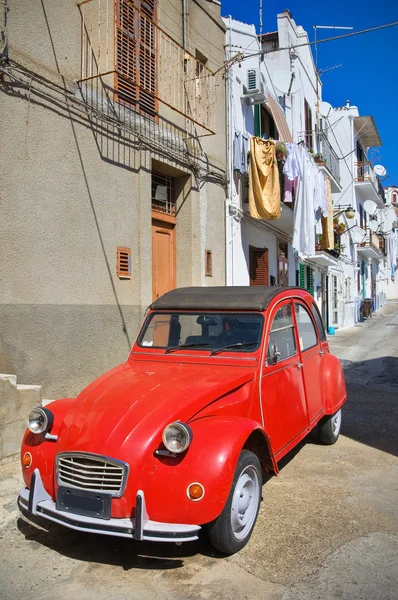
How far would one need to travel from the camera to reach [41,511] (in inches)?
127

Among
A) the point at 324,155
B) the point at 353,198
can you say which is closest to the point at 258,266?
the point at 324,155

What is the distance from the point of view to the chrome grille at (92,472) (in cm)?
308

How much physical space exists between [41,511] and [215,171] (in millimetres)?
8689

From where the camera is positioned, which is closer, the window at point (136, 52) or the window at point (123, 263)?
the window at point (123, 263)

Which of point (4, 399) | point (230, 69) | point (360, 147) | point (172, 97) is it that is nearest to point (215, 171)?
point (172, 97)

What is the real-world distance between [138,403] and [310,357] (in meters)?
2.40

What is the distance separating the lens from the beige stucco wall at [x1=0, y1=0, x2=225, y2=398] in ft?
20.4

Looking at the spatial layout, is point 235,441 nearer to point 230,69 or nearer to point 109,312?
point 109,312

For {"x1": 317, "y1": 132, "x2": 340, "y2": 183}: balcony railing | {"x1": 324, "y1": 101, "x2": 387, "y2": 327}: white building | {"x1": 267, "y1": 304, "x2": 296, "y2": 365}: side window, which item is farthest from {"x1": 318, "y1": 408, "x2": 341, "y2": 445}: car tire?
{"x1": 324, "y1": 101, "x2": 387, "y2": 327}: white building

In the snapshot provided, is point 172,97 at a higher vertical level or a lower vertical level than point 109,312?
higher

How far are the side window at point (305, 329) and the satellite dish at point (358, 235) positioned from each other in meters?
22.0

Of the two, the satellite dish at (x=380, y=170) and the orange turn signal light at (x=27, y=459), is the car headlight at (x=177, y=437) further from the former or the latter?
the satellite dish at (x=380, y=170)

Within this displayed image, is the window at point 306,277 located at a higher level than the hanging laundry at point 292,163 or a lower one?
lower

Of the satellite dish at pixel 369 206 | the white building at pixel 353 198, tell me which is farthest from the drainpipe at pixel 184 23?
the satellite dish at pixel 369 206
